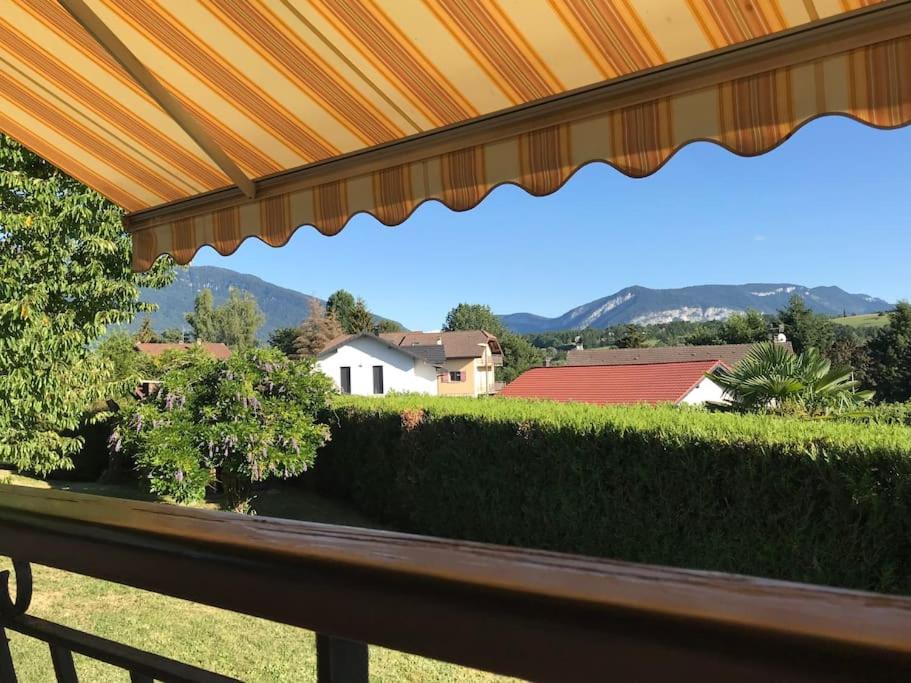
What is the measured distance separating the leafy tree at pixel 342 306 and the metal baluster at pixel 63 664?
275ft

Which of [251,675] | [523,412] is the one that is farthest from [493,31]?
[523,412]

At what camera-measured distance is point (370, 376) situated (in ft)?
172

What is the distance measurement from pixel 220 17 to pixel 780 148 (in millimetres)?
2037

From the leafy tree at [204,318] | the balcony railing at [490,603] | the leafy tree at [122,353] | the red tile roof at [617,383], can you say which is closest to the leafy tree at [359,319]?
the leafy tree at [204,318]

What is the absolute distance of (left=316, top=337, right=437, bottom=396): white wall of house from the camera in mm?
52281

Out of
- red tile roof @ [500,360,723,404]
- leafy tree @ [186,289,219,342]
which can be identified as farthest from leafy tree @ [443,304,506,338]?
red tile roof @ [500,360,723,404]

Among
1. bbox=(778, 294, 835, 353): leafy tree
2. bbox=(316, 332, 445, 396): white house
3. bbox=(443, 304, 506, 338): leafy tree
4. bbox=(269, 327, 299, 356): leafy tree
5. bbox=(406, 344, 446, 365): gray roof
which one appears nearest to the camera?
bbox=(316, 332, 445, 396): white house

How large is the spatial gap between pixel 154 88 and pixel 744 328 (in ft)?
270

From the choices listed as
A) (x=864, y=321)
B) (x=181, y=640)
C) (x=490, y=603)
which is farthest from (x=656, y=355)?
(x=864, y=321)

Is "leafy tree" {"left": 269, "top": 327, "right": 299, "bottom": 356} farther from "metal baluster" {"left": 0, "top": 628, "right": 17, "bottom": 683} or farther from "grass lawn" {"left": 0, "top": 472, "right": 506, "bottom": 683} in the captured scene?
"metal baluster" {"left": 0, "top": 628, "right": 17, "bottom": 683}

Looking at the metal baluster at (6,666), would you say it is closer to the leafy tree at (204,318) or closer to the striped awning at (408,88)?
the striped awning at (408,88)

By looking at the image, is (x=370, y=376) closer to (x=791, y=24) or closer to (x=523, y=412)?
(x=523, y=412)

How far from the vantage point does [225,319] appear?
8675 centimetres

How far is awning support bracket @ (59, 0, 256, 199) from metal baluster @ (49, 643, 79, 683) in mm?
2318
